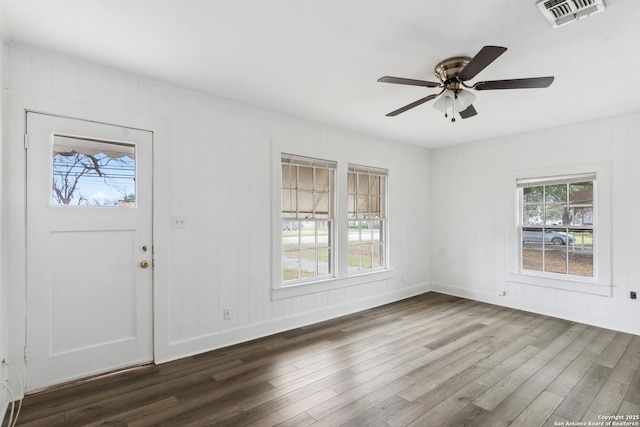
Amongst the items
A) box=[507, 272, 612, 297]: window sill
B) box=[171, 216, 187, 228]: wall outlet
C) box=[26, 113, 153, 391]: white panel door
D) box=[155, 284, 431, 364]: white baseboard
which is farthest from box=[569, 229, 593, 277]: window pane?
box=[26, 113, 153, 391]: white panel door

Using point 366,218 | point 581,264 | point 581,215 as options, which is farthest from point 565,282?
point 366,218

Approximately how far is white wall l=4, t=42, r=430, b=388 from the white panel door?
87 millimetres

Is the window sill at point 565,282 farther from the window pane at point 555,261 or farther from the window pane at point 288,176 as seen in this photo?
the window pane at point 288,176

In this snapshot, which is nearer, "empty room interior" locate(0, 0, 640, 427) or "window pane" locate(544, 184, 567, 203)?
"empty room interior" locate(0, 0, 640, 427)

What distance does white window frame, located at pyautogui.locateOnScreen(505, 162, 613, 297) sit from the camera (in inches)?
157

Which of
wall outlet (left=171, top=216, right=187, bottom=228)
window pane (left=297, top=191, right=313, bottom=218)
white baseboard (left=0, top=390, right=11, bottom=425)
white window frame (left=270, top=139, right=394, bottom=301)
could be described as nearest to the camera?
white baseboard (left=0, top=390, right=11, bottom=425)

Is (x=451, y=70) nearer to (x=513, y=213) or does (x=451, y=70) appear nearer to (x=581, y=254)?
(x=513, y=213)

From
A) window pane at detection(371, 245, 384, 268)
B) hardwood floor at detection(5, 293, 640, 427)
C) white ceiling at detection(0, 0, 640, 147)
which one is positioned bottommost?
hardwood floor at detection(5, 293, 640, 427)

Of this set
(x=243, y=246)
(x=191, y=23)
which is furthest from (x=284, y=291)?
(x=191, y=23)

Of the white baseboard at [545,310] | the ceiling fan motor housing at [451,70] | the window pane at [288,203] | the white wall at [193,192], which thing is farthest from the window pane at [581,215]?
the window pane at [288,203]

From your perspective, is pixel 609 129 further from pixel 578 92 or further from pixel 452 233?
pixel 452 233

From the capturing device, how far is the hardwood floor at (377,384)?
2.20m

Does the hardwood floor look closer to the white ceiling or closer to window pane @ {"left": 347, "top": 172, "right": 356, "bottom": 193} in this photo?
window pane @ {"left": 347, "top": 172, "right": 356, "bottom": 193}

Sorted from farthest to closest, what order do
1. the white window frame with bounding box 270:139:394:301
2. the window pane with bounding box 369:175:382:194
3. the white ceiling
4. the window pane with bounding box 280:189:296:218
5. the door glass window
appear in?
the window pane with bounding box 369:175:382:194 → the window pane with bounding box 280:189:296:218 → the white window frame with bounding box 270:139:394:301 → the door glass window → the white ceiling
